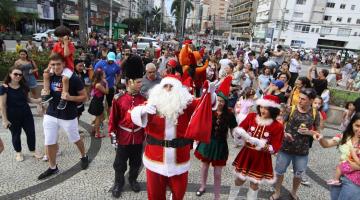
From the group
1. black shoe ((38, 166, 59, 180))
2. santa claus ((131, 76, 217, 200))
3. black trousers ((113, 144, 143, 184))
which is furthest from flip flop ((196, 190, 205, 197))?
black shoe ((38, 166, 59, 180))

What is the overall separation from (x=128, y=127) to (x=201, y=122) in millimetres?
1422

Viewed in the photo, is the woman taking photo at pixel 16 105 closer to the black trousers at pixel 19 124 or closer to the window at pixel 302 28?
the black trousers at pixel 19 124

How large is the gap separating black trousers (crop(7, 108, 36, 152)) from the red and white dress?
12.1ft

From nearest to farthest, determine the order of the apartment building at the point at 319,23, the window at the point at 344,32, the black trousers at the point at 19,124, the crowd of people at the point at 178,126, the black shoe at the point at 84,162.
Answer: the crowd of people at the point at 178,126, the black trousers at the point at 19,124, the black shoe at the point at 84,162, the apartment building at the point at 319,23, the window at the point at 344,32

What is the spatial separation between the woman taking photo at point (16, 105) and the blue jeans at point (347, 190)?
459 cm

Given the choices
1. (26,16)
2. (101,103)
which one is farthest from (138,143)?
(26,16)

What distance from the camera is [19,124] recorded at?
4.83 metres

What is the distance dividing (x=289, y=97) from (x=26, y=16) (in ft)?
120

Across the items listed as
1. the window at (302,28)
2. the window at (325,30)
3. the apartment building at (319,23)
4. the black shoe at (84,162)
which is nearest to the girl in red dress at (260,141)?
the black shoe at (84,162)

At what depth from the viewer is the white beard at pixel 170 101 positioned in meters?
2.84

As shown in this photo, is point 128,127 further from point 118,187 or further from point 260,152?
point 260,152

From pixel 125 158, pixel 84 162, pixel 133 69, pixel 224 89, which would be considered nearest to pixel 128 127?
pixel 125 158

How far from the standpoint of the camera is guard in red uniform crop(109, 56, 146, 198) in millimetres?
3650

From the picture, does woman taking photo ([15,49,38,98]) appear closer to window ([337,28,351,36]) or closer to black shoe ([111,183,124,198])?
black shoe ([111,183,124,198])
